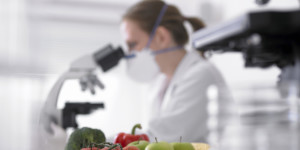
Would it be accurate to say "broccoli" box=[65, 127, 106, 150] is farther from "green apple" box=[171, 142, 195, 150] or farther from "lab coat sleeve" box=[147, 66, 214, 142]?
"lab coat sleeve" box=[147, 66, 214, 142]

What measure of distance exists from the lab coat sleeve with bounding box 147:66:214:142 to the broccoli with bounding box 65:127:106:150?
2.92 ft

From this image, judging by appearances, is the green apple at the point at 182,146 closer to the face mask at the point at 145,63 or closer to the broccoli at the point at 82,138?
the broccoli at the point at 82,138

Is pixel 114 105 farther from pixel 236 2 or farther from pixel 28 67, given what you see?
pixel 236 2

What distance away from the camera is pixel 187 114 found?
65.1 inches

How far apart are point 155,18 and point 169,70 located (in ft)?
0.88

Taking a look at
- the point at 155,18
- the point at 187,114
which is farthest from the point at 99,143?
the point at 155,18

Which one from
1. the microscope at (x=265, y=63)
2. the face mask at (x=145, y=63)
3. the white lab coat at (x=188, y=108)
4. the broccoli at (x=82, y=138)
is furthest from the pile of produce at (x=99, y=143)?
the face mask at (x=145, y=63)

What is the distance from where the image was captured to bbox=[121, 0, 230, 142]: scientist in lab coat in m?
1.66

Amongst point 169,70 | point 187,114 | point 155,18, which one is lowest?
point 187,114

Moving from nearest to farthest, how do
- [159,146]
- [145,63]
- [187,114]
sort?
[159,146], [187,114], [145,63]

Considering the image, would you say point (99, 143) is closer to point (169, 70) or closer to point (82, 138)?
point (82, 138)

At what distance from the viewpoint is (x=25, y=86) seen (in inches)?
110

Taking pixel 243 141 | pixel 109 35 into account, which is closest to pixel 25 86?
pixel 109 35

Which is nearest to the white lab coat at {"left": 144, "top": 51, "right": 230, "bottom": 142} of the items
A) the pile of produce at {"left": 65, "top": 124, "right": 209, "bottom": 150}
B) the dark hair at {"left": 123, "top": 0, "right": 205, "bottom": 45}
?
the dark hair at {"left": 123, "top": 0, "right": 205, "bottom": 45}
